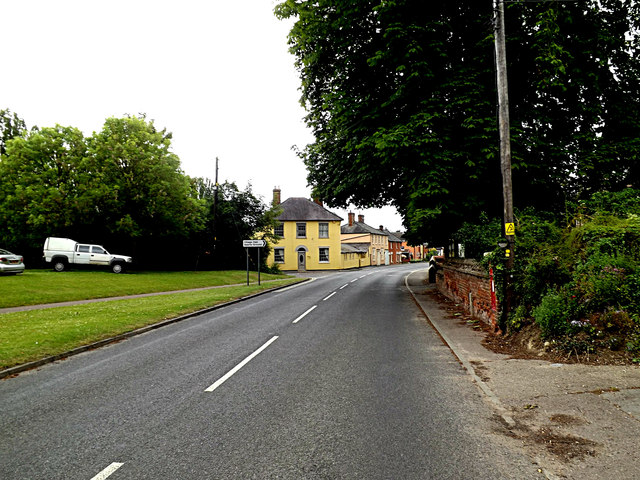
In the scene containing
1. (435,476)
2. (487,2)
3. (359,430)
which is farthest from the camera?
(487,2)

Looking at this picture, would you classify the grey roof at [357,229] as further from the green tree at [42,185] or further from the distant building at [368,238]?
the green tree at [42,185]

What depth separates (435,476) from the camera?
122 inches

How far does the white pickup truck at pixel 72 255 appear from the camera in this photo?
2595 centimetres

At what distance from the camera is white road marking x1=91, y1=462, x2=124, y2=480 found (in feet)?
10.3

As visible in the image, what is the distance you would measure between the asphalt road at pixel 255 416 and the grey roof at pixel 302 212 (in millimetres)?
41018

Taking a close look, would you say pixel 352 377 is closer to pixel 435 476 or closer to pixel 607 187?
pixel 435 476

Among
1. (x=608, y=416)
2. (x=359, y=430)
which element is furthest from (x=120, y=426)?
(x=608, y=416)

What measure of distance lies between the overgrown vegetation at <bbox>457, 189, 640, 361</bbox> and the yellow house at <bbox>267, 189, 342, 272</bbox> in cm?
4043

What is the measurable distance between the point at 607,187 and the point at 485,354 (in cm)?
909

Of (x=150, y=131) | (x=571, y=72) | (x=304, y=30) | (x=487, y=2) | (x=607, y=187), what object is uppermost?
(x=150, y=131)

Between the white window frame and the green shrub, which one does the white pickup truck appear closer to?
the white window frame

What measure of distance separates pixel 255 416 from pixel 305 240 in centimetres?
4440

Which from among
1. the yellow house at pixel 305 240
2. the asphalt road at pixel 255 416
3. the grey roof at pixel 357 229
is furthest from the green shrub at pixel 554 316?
the grey roof at pixel 357 229

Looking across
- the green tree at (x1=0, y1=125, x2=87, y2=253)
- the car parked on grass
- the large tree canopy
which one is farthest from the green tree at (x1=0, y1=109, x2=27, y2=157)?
the large tree canopy
